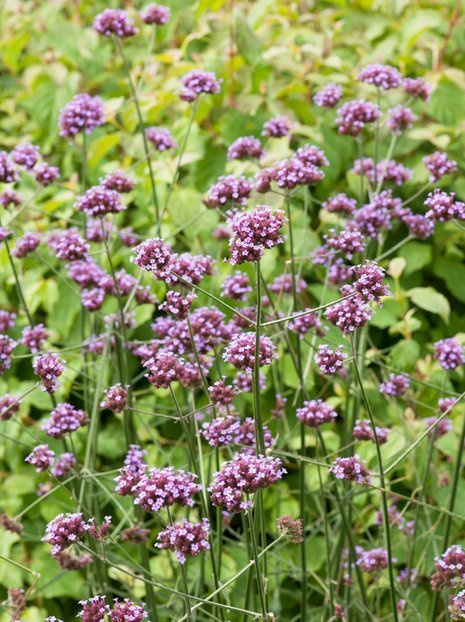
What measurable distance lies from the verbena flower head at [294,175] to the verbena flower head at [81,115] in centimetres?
81

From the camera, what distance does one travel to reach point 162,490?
1888mm

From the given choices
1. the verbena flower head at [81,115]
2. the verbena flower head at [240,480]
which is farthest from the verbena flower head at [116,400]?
the verbena flower head at [81,115]

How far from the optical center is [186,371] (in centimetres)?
236

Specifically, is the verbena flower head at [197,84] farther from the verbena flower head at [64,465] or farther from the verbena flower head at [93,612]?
the verbena flower head at [93,612]

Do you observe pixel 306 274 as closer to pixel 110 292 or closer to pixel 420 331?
pixel 420 331

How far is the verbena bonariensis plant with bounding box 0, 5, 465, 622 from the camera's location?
1.96 m

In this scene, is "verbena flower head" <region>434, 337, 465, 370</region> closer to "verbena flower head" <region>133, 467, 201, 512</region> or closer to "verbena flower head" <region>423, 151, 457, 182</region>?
"verbena flower head" <region>423, 151, 457, 182</region>

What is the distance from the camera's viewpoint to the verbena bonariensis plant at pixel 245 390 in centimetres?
196

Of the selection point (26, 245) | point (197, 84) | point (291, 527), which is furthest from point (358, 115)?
point (291, 527)

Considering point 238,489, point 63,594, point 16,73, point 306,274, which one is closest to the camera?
point 238,489

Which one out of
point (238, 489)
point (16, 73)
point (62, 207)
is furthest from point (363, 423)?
point (16, 73)

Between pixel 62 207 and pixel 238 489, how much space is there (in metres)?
2.88

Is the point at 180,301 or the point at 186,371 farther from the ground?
the point at 180,301

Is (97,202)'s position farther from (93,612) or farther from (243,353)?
(93,612)
